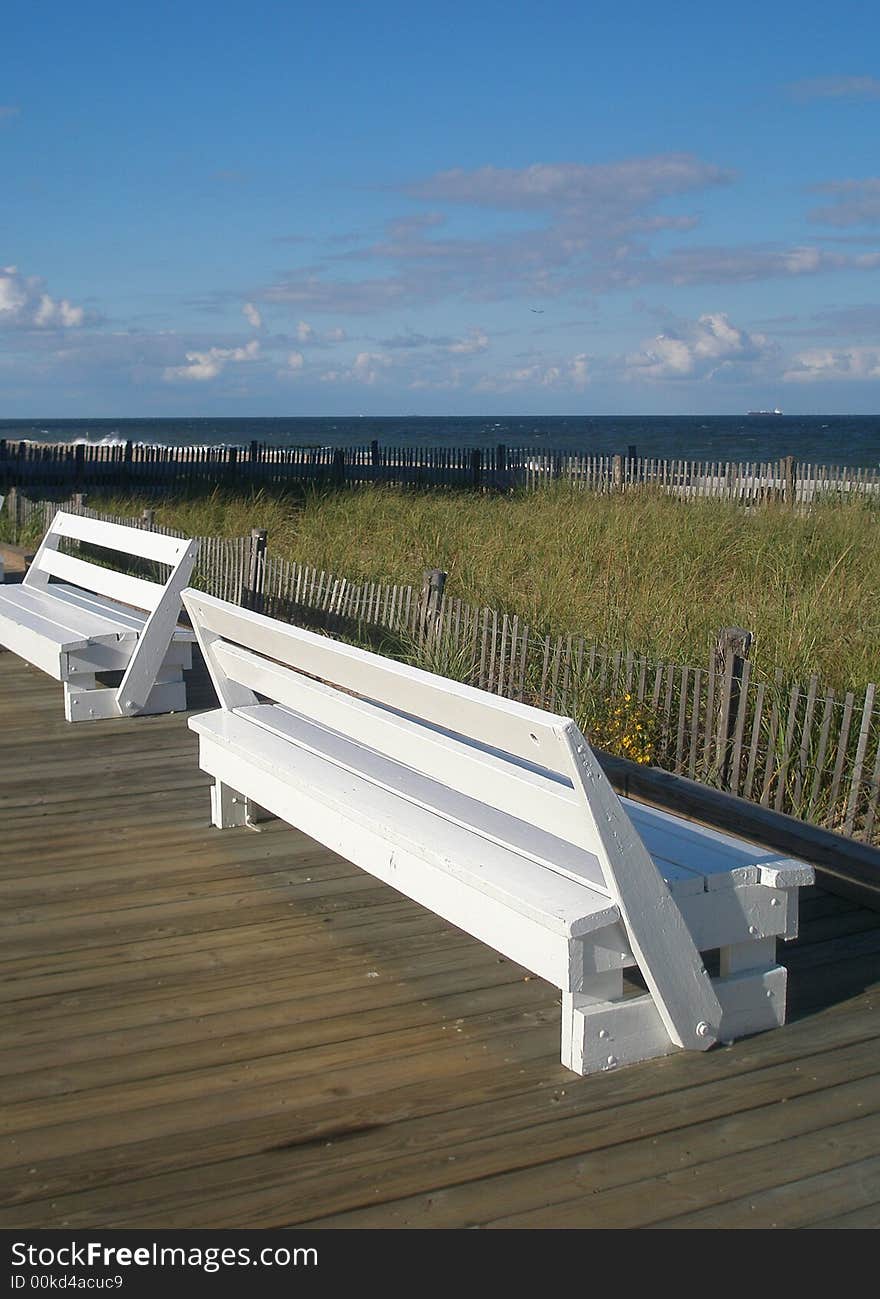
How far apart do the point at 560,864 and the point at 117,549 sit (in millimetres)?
4909

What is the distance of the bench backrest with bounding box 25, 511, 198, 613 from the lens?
651 centimetres

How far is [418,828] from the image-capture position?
3.66 metres

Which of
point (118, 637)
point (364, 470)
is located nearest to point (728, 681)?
point (118, 637)

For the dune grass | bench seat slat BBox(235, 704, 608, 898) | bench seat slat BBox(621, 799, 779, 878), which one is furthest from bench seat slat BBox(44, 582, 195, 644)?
bench seat slat BBox(621, 799, 779, 878)

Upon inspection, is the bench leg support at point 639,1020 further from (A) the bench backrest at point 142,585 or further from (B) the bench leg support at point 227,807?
(A) the bench backrest at point 142,585

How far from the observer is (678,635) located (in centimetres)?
750

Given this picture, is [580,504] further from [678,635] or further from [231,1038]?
[231,1038]

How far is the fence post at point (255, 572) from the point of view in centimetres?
1056

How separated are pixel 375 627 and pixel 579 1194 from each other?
20.8 ft

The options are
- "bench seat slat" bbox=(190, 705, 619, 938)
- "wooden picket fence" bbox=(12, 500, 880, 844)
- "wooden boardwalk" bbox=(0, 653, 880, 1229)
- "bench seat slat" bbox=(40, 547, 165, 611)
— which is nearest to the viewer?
"wooden boardwalk" bbox=(0, 653, 880, 1229)

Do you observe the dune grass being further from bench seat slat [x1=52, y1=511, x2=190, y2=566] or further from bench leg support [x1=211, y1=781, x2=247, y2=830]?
Answer: bench leg support [x1=211, y1=781, x2=247, y2=830]

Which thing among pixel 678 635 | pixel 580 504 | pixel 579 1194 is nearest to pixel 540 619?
pixel 678 635
